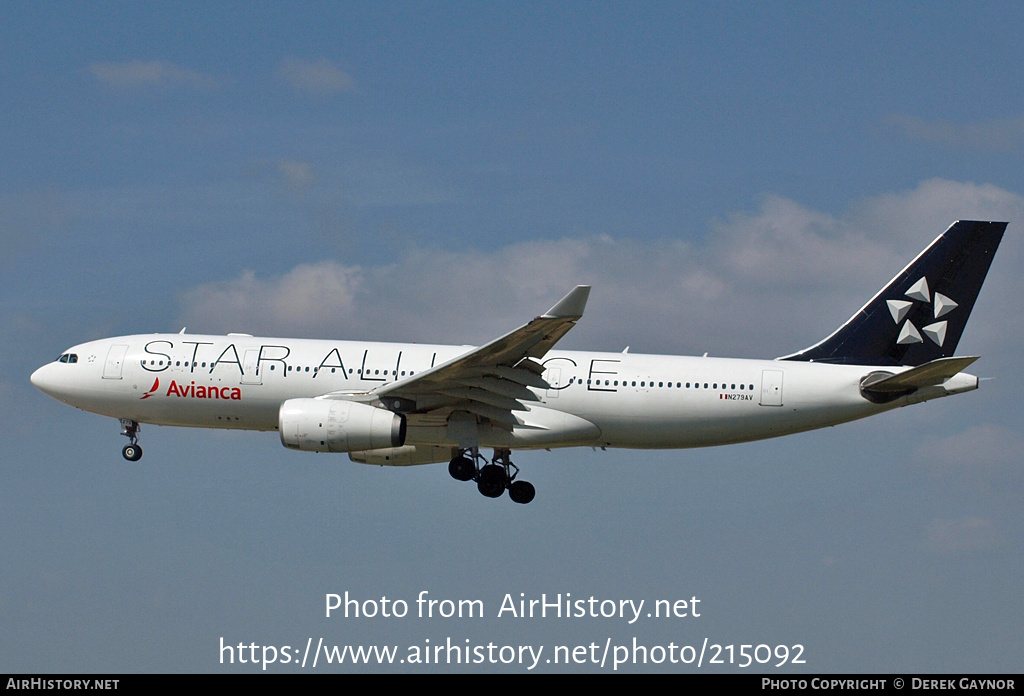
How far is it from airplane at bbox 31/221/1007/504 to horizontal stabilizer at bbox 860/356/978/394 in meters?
0.06

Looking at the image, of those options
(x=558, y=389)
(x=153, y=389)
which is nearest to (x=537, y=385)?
(x=558, y=389)

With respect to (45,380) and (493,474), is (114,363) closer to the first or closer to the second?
(45,380)

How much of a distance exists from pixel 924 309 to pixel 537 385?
1269 centimetres

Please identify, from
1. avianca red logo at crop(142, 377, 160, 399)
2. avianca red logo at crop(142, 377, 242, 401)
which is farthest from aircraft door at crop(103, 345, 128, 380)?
avianca red logo at crop(142, 377, 242, 401)

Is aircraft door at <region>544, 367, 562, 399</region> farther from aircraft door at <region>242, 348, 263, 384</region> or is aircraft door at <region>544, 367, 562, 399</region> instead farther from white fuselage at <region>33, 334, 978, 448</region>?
aircraft door at <region>242, 348, 263, 384</region>

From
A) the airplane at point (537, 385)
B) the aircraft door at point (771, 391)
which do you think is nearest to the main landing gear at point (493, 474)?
the airplane at point (537, 385)

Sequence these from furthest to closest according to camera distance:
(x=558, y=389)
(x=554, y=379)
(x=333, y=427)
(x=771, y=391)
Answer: (x=554, y=379) < (x=558, y=389) < (x=771, y=391) < (x=333, y=427)

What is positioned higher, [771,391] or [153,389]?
[153,389]

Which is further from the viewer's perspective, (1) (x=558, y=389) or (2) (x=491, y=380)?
(1) (x=558, y=389)

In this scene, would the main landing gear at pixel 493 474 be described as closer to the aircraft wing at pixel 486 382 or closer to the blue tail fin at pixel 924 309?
the aircraft wing at pixel 486 382

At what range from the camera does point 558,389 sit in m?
36.8

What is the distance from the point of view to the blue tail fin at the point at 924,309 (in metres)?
38.2

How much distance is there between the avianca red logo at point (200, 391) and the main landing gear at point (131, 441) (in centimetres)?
231

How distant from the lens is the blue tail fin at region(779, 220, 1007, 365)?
1503 inches
